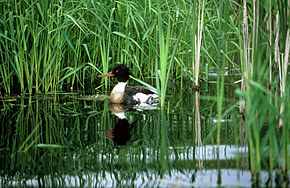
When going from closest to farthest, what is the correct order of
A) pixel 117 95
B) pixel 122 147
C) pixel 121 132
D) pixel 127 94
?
pixel 122 147
pixel 121 132
pixel 117 95
pixel 127 94

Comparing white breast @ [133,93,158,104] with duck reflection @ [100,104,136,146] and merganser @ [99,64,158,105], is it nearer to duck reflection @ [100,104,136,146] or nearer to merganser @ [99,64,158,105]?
merganser @ [99,64,158,105]

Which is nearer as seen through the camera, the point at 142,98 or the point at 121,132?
the point at 121,132

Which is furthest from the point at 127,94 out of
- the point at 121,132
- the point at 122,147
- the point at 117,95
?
the point at 122,147

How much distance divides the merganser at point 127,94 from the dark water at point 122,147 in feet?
1.96

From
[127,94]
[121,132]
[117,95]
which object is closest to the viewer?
[121,132]

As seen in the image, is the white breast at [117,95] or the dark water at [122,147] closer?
the dark water at [122,147]

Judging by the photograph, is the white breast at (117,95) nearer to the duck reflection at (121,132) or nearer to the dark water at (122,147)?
the dark water at (122,147)

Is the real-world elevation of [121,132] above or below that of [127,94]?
below

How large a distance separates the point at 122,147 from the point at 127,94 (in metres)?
2.73

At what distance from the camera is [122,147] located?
152 inches

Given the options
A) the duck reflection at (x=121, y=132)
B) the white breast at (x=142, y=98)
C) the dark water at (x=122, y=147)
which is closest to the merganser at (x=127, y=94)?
the white breast at (x=142, y=98)

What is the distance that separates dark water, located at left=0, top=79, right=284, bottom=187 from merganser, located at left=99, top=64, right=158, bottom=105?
0.60m

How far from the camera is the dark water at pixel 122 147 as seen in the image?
309cm

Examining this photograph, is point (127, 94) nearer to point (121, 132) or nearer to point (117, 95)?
point (117, 95)
